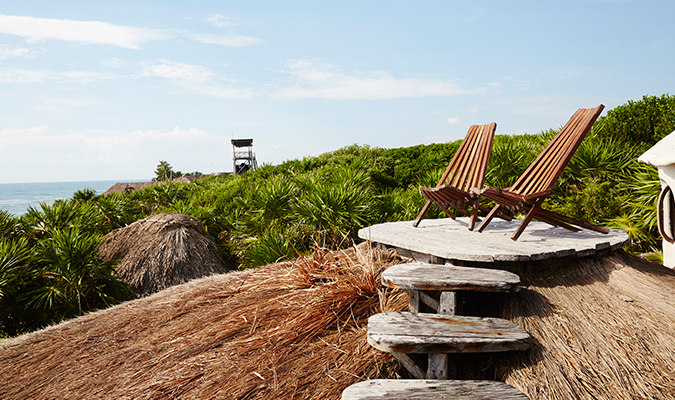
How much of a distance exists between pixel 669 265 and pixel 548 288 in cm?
157

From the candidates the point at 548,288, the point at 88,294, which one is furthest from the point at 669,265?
the point at 88,294

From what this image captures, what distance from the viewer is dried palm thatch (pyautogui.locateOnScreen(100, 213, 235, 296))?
5.89 metres

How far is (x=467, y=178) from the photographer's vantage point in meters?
4.57

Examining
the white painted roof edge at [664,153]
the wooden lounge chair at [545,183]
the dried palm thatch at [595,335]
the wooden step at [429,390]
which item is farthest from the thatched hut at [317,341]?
the white painted roof edge at [664,153]

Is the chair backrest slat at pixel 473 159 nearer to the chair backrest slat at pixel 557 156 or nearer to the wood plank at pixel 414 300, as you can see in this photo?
the chair backrest slat at pixel 557 156

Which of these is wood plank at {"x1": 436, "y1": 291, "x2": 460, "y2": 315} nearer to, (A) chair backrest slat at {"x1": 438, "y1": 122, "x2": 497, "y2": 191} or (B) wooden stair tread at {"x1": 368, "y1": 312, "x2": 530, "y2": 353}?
(B) wooden stair tread at {"x1": 368, "y1": 312, "x2": 530, "y2": 353}

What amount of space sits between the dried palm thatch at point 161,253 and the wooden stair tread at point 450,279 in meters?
4.05

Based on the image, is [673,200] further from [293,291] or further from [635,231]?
[293,291]

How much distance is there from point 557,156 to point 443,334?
8.57ft

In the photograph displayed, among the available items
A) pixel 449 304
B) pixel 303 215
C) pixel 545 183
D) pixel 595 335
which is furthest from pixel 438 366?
pixel 303 215

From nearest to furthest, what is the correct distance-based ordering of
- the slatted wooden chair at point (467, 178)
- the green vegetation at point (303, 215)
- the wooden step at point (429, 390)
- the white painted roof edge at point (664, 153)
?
the wooden step at point (429, 390) → the white painted roof edge at point (664, 153) → the slatted wooden chair at point (467, 178) → the green vegetation at point (303, 215)

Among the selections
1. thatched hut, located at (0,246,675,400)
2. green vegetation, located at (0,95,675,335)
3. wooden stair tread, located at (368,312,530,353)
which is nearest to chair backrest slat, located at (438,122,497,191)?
green vegetation, located at (0,95,675,335)

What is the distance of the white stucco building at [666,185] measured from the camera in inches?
115

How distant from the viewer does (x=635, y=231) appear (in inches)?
198
